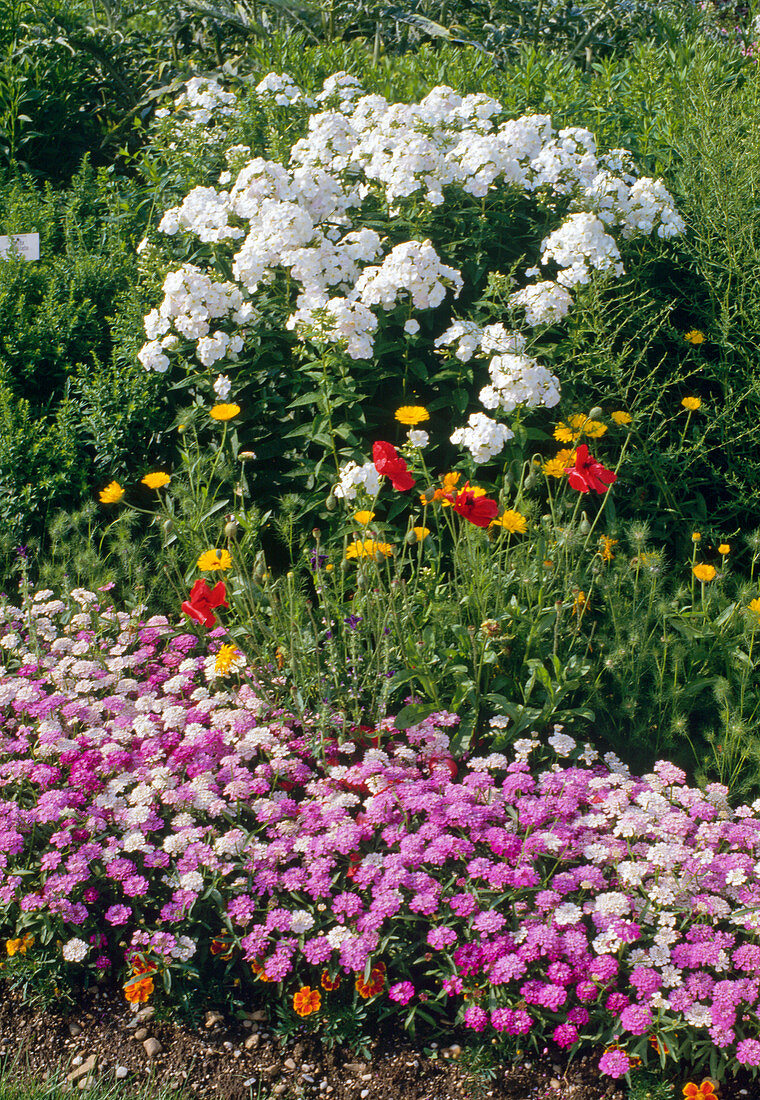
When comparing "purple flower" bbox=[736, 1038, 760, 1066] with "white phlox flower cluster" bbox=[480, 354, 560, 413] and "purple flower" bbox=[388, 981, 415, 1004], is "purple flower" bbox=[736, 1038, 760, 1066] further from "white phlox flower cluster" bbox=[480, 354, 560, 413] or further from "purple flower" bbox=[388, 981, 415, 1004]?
"white phlox flower cluster" bbox=[480, 354, 560, 413]

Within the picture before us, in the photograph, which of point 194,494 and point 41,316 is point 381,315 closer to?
point 194,494

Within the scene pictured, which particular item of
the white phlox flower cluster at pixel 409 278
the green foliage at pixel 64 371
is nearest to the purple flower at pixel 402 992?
the white phlox flower cluster at pixel 409 278

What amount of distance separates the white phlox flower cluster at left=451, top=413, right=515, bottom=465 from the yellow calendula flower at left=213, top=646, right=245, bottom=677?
0.97 metres

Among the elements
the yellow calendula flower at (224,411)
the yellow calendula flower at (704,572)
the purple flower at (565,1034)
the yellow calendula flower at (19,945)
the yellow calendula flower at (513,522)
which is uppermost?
the yellow calendula flower at (224,411)

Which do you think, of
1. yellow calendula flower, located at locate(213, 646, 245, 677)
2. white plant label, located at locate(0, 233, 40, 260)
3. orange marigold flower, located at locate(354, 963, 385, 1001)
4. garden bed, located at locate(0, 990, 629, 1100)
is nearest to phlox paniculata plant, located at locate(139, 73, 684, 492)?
yellow calendula flower, located at locate(213, 646, 245, 677)

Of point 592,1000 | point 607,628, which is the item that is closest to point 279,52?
point 607,628

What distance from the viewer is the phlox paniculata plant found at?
347cm

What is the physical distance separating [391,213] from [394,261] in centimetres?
66

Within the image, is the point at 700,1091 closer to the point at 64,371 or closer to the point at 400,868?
the point at 400,868

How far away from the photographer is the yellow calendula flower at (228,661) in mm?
2830

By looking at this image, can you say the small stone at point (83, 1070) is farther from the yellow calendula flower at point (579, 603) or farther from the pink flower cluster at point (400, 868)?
the yellow calendula flower at point (579, 603)

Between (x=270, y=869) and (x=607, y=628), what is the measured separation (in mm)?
1378

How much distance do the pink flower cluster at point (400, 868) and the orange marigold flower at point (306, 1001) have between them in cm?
6

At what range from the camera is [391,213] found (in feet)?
13.0
